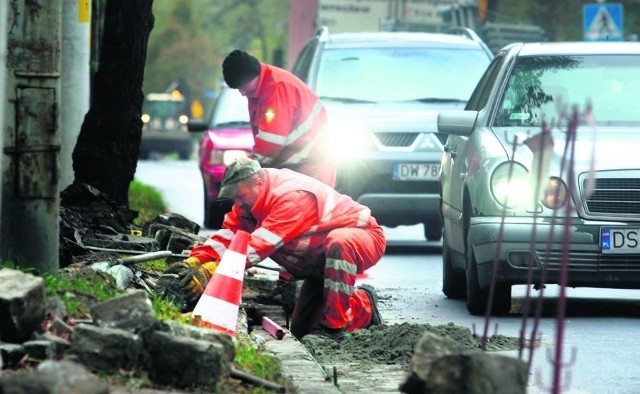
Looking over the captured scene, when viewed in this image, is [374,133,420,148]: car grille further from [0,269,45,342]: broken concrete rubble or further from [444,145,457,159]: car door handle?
[0,269,45,342]: broken concrete rubble

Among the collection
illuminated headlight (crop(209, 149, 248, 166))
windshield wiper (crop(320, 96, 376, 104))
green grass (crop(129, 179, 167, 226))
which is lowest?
green grass (crop(129, 179, 167, 226))

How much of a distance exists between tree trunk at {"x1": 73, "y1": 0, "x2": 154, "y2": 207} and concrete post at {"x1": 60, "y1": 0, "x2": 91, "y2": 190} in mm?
1238

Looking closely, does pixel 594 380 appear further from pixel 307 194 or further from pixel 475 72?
pixel 475 72

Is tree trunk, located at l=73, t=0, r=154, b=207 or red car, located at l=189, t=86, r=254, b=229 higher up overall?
tree trunk, located at l=73, t=0, r=154, b=207

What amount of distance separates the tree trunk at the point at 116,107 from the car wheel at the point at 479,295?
3.75 metres

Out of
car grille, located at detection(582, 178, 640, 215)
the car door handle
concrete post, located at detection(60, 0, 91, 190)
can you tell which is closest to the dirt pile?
car grille, located at detection(582, 178, 640, 215)

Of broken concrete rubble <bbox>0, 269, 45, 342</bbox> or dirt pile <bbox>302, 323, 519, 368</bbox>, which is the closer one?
broken concrete rubble <bbox>0, 269, 45, 342</bbox>

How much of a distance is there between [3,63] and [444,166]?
547 cm

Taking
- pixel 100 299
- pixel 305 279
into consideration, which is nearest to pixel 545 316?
pixel 305 279

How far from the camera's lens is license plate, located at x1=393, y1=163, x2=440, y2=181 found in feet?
51.2

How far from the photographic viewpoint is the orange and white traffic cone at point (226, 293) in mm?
8453

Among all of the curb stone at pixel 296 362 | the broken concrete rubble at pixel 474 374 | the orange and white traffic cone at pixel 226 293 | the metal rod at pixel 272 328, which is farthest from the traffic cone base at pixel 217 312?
the broken concrete rubble at pixel 474 374

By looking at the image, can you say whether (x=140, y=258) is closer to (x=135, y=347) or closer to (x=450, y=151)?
(x=135, y=347)

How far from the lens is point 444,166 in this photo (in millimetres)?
12891
